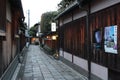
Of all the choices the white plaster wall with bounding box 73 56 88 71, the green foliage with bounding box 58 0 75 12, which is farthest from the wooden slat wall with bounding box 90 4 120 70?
the green foliage with bounding box 58 0 75 12

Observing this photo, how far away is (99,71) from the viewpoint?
11156 millimetres

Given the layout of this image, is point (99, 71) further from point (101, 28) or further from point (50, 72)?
point (50, 72)

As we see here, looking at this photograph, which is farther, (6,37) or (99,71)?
(99,71)

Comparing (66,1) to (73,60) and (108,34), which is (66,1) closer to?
(73,60)

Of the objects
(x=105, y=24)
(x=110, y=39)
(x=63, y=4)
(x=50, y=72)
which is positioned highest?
(x=63, y=4)

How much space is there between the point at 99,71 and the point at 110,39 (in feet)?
7.36

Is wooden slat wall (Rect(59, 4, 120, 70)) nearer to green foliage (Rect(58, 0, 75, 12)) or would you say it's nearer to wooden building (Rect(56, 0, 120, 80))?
wooden building (Rect(56, 0, 120, 80))

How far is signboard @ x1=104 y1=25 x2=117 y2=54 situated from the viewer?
355 inches

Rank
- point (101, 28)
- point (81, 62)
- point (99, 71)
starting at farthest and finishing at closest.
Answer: point (81, 62)
point (99, 71)
point (101, 28)

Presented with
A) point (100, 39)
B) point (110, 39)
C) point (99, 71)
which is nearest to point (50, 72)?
point (99, 71)

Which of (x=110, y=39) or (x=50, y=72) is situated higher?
(x=110, y=39)

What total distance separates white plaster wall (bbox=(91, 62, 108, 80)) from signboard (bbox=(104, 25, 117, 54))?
1.04 meters

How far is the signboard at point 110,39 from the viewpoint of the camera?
901cm

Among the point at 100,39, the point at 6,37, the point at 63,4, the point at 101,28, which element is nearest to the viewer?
the point at 101,28
